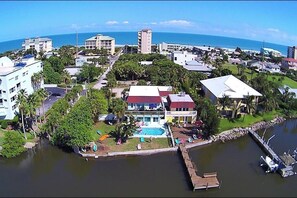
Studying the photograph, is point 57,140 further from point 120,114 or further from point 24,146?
point 120,114

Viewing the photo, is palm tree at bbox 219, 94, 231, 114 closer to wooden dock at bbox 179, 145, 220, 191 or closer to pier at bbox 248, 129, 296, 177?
pier at bbox 248, 129, 296, 177

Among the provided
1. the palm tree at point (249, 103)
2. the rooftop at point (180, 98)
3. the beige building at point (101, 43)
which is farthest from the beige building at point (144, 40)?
the palm tree at point (249, 103)

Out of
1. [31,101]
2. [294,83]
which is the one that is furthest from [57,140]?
[294,83]

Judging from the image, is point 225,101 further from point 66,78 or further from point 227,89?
point 66,78

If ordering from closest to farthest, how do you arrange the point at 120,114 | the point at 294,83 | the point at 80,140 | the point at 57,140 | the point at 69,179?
1. the point at 69,179
2. the point at 80,140
3. the point at 57,140
4. the point at 120,114
5. the point at 294,83

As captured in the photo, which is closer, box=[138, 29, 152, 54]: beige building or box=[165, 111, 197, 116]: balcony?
box=[165, 111, 197, 116]: balcony

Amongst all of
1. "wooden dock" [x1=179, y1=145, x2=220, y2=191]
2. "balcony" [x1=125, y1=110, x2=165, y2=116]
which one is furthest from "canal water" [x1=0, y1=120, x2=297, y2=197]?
"balcony" [x1=125, y1=110, x2=165, y2=116]

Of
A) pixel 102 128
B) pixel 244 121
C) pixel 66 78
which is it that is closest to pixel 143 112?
pixel 102 128

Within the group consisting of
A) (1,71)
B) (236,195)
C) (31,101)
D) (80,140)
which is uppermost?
(1,71)
